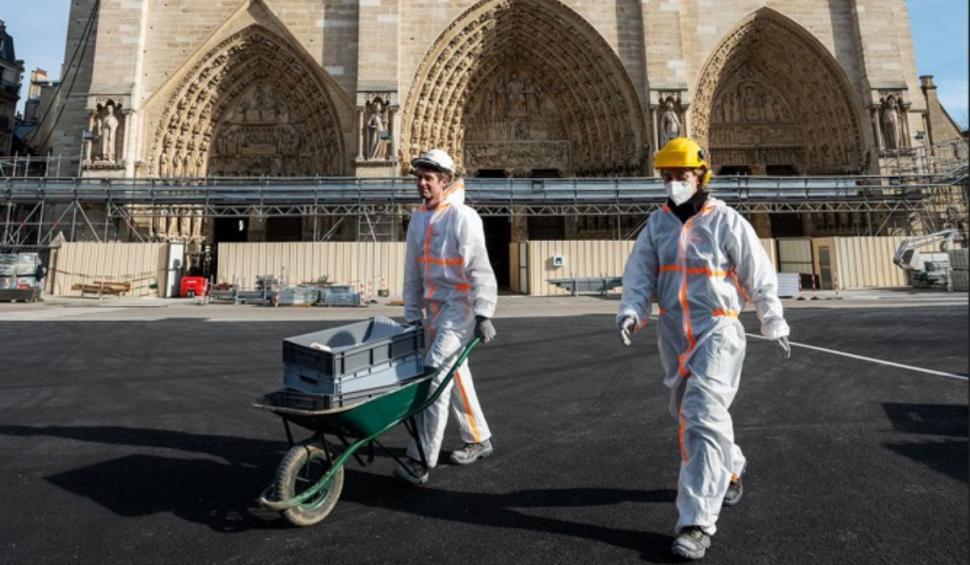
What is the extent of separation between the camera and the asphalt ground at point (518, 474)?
6.14 feet

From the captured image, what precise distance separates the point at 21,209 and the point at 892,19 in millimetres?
36514

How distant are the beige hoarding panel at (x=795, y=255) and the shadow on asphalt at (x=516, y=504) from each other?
1764 cm

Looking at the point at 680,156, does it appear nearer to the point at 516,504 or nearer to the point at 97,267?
the point at 516,504

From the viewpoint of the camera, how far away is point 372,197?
51.8ft

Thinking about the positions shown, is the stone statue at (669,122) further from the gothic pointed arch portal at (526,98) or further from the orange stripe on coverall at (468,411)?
the orange stripe on coverall at (468,411)

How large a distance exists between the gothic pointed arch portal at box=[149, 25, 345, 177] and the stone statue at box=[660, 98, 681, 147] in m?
11.7

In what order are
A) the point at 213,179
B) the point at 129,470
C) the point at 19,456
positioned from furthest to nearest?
the point at 213,179, the point at 19,456, the point at 129,470

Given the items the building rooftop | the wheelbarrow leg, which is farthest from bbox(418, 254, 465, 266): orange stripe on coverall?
the building rooftop

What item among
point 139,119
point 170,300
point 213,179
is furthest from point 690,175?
point 139,119

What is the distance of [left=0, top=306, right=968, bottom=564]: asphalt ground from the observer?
187 cm

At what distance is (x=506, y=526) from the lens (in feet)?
6.68

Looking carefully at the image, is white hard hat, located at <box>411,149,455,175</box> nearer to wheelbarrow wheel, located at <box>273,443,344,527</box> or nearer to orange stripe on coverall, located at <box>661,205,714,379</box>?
orange stripe on coverall, located at <box>661,205,714,379</box>

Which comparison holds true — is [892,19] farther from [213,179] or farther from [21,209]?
[21,209]

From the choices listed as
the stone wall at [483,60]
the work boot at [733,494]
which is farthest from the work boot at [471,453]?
the stone wall at [483,60]
